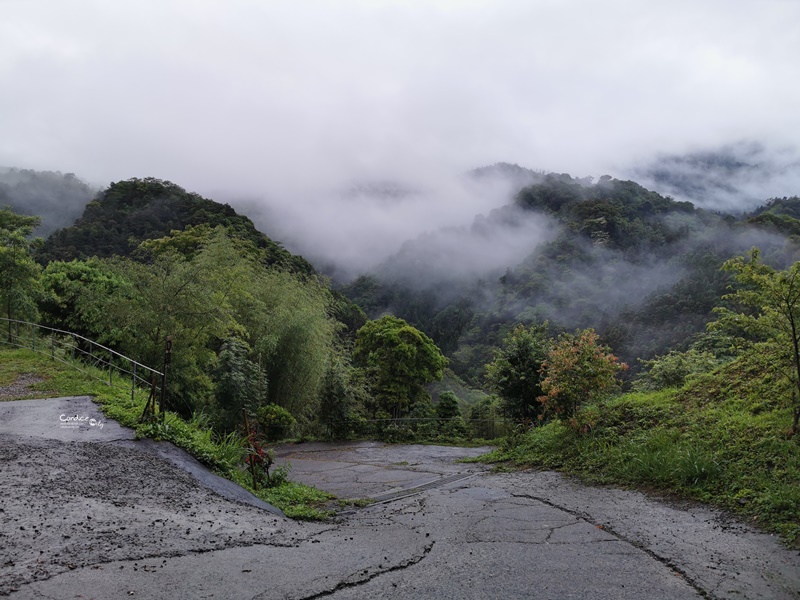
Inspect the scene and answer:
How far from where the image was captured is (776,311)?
851cm

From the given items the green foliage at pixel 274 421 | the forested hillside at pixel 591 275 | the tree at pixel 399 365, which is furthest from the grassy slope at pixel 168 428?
the forested hillside at pixel 591 275

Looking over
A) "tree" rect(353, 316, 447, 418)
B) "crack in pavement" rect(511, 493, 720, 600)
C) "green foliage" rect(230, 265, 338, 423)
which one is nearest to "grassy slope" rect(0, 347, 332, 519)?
"crack in pavement" rect(511, 493, 720, 600)

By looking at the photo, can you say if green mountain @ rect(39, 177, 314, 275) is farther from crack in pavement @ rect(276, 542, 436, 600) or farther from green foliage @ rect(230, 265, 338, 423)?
crack in pavement @ rect(276, 542, 436, 600)

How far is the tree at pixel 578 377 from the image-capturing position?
40.4 feet

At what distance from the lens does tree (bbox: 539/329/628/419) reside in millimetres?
12320

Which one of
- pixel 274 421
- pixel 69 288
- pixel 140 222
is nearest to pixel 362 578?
pixel 274 421

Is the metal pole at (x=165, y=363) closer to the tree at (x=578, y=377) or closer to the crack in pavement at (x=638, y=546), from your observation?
the crack in pavement at (x=638, y=546)

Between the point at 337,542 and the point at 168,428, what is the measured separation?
17.6ft

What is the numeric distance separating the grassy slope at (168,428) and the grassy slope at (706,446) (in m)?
5.16

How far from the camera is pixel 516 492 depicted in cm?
930

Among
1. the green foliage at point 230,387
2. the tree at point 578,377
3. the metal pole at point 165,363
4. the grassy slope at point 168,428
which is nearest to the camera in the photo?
the metal pole at point 165,363

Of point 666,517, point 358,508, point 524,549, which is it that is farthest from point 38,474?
point 666,517

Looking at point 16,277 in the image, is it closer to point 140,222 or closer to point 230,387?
point 230,387

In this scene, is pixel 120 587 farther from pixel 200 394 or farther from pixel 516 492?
pixel 200 394
